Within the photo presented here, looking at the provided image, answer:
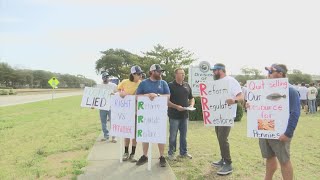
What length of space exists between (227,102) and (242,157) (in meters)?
2.23

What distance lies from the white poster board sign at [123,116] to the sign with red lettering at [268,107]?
2.53 metres

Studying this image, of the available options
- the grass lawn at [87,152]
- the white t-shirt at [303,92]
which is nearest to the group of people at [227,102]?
the grass lawn at [87,152]

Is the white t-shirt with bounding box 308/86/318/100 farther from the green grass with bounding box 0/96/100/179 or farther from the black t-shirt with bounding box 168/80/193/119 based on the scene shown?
the black t-shirt with bounding box 168/80/193/119

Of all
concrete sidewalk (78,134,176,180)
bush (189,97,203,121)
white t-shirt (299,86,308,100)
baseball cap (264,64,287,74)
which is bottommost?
concrete sidewalk (78,134,176,180)

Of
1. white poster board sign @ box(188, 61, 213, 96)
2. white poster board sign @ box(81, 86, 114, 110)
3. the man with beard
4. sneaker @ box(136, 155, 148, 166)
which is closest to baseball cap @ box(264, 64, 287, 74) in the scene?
the man with beard

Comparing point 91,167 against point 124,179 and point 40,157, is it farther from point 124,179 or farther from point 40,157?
point 40,157

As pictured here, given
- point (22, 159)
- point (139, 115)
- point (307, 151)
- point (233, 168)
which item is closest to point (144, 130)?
point (139, 115)

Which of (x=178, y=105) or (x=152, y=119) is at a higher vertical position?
(x=178, y=105)

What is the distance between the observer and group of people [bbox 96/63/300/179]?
16.8ft

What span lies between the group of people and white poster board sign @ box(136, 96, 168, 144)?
0.16 meters

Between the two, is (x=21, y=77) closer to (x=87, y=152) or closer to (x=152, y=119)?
(x=87, y=152)

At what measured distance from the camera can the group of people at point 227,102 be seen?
5.12m

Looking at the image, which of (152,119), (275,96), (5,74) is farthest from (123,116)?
(5,74)

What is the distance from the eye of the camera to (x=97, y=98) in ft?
32.3
